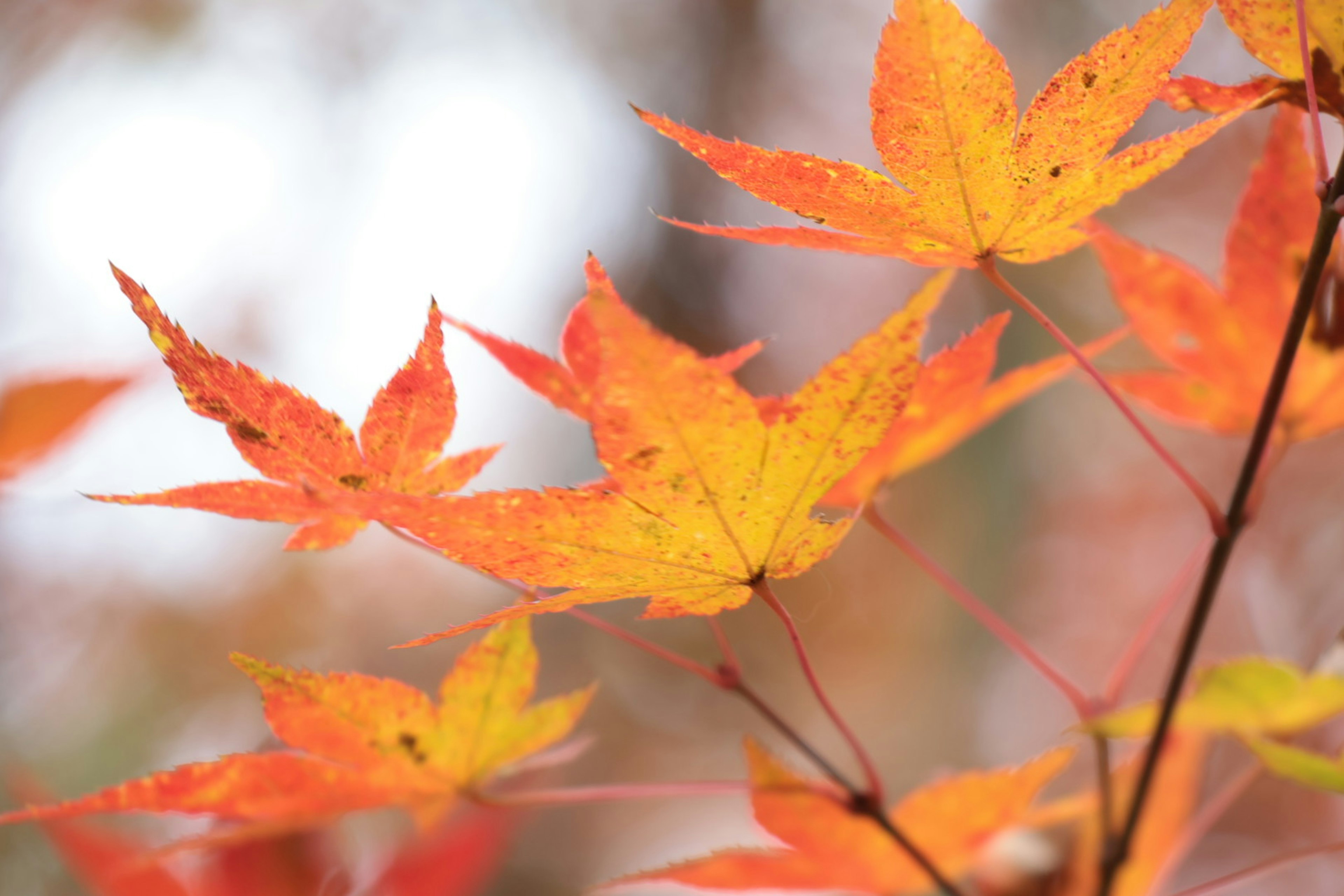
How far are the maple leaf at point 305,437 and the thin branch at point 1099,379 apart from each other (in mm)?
196

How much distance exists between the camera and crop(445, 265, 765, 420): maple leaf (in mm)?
349

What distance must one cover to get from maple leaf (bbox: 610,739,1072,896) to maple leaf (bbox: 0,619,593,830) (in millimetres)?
91

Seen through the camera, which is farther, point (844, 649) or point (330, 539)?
point (844, 649)

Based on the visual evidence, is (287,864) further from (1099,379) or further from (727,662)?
(1099,379)

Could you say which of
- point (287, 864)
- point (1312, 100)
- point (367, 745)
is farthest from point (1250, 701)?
point (287, 864)

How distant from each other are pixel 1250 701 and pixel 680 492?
332mm

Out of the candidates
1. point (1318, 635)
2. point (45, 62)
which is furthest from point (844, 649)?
point (45, 62)

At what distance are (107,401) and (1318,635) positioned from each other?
1.79 metres

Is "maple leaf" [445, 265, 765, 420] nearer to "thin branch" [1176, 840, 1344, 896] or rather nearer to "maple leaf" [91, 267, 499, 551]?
"maple leaf" [91, 267, 499, 551]

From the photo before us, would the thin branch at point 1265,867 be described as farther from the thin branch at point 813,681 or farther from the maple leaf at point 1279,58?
the maple leaf at point 1279,58

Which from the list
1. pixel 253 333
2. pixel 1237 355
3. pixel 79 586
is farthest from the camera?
pixel 253 333

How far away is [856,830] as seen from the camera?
0.41 meters

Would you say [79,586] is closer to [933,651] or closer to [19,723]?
[19,723]

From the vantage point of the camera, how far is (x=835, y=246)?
0.29 meters
